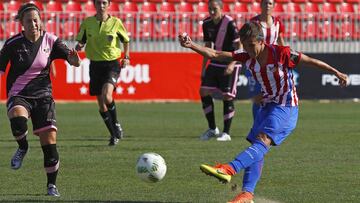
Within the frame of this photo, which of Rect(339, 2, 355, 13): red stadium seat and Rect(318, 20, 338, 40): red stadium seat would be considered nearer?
Rect(318, 20, 338, 40): red stadium seat

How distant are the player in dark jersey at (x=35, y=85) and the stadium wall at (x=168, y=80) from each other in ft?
48.8

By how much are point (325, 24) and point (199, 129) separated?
34.1 feet

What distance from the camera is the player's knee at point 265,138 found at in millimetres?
9125

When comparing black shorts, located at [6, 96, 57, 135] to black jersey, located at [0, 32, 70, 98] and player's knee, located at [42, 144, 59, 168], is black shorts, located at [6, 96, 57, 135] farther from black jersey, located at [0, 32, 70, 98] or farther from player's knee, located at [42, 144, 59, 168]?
player's knee, located at [42, 144, 59, 168]

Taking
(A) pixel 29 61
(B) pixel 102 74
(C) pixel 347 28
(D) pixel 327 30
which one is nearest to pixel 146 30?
(D) pixel 327 30

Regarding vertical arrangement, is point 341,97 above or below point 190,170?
below

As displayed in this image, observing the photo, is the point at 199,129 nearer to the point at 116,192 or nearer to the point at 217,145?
the point at 217,145

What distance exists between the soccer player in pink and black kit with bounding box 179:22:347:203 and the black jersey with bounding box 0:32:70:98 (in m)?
1.70

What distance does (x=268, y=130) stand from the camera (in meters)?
9.21

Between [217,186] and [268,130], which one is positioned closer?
[268,130]

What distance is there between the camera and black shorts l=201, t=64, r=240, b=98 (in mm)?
16984

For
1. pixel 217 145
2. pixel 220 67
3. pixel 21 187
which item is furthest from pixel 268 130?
pixel 220 67

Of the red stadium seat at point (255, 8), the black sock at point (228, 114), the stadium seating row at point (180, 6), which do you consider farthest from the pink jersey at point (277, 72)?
the red stadium seat at point (255, 8)

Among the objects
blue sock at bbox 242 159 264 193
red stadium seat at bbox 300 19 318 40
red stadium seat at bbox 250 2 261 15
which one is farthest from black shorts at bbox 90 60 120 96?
red stadium seat at bbox 250 2 261 15
